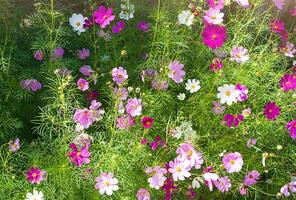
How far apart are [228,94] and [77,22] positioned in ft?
3.49

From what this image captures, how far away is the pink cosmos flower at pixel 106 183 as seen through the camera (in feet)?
7.55

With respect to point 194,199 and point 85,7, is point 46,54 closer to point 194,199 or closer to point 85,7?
point 85,7

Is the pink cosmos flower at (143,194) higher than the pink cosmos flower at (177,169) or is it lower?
lower

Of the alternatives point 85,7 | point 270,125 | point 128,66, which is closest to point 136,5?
point 85,7

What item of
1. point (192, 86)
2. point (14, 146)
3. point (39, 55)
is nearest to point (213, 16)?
point (192, 86)

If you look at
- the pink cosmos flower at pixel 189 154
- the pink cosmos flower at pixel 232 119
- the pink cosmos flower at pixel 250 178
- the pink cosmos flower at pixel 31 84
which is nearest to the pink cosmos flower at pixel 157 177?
the pink cosmos flower at pixel 189 154

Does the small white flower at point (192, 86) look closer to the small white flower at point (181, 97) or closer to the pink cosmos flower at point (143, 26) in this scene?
the small white flower at point (181, 97)

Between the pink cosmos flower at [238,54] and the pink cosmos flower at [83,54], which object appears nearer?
the pink cosmos flower at [238,54]

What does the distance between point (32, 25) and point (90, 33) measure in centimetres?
39

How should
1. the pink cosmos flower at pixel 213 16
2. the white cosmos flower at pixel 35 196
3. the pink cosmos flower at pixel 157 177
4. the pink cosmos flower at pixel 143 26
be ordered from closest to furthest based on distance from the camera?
the white cosmos flower at pixel 35 196 → the pink cosmos flower at pixel 157 177 → the pink cosmos flower at pixel 213 16 → the pink cosmos flower at pixel 143 26

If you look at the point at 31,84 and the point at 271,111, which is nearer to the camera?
the point at 271,111

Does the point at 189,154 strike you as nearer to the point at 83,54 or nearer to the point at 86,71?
the point at 86,71

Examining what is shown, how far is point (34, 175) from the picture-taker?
2246mm

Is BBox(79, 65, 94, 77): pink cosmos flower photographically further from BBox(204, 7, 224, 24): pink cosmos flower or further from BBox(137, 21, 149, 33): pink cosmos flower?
BBox(204, 7, 224, 24): pink cosmos flower
